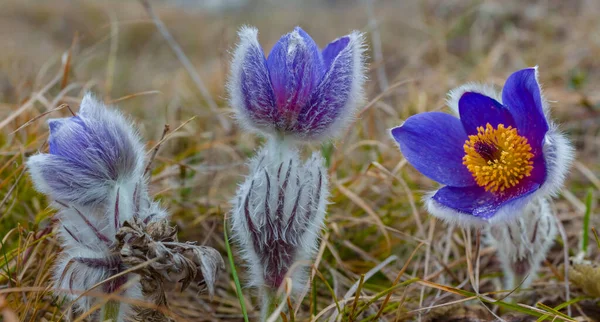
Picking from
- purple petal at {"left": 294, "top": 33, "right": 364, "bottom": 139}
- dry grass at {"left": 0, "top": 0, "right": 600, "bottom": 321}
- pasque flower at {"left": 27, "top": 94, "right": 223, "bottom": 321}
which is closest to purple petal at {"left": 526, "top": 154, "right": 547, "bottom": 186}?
dry grass at {"left": 0, "top": 0, "right": 600, "bottom": 321}

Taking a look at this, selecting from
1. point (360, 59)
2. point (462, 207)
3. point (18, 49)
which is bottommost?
point (462, 207)

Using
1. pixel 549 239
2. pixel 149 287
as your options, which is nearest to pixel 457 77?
pixel 549 239

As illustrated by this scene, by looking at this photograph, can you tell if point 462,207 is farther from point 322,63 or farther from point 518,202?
point 322,63

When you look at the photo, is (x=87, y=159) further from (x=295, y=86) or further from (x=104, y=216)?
(x=295, y=86)

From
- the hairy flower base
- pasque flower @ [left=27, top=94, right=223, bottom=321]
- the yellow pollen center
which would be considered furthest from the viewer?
the hairy flower base

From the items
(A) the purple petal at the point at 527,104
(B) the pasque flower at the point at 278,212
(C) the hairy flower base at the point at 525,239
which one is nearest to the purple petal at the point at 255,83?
(B) the pasque flower at the point at 278,212

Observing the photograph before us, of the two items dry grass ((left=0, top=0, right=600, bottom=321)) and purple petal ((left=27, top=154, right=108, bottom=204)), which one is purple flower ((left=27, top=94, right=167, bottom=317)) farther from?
dry grass ((left=0, top=0, right=600, bottom=321))

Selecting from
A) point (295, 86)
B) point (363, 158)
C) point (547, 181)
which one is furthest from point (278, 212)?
point (363, 158)
